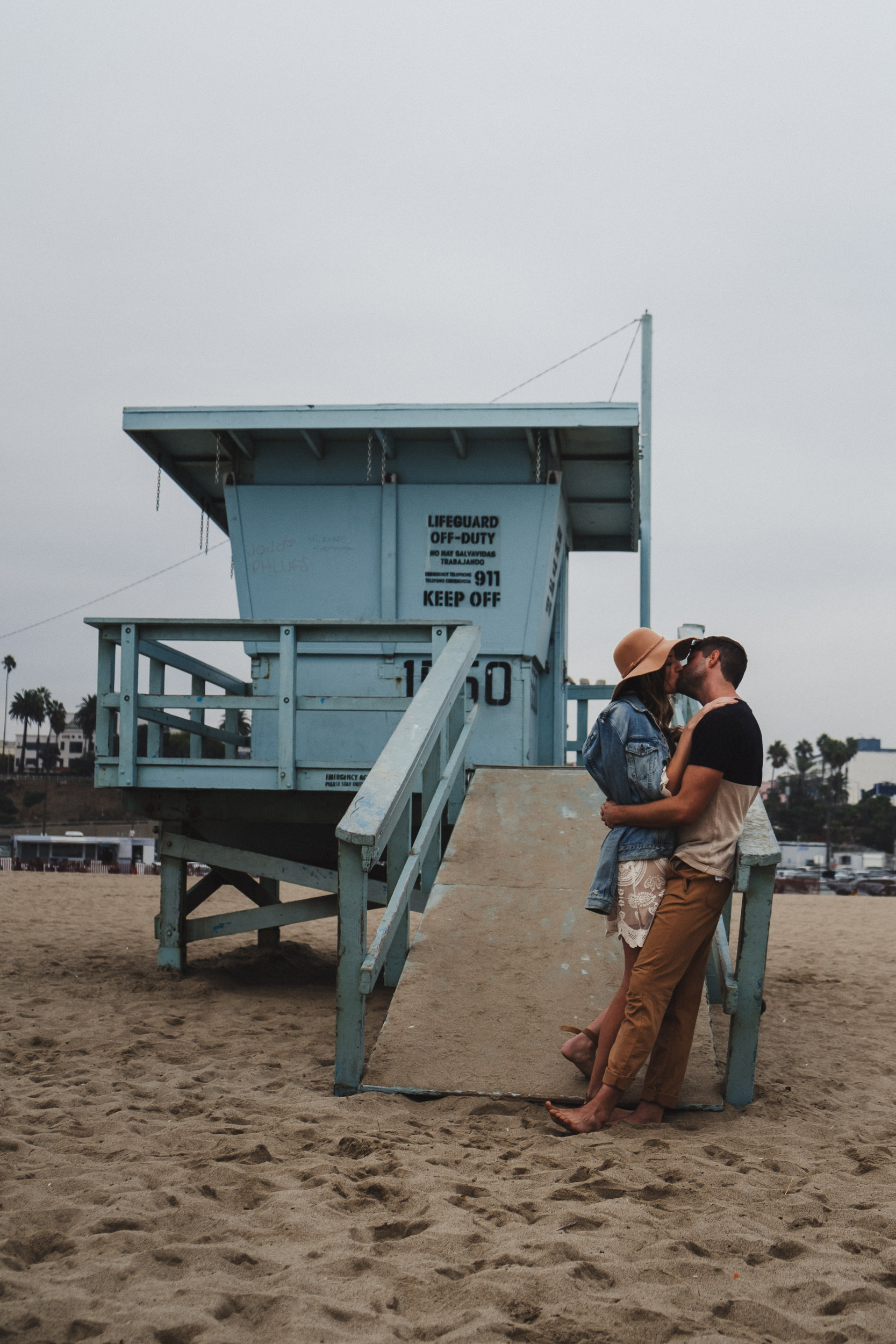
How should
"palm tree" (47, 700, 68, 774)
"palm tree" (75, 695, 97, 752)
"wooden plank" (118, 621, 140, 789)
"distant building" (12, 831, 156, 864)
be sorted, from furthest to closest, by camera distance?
"palm tree" (47, 700, 68, 774) → "palm tree" (75, 695, 97, 752) → "distant building" (12, 831, 156, 864) → "wooden plank" (118, 621, 140, 789)

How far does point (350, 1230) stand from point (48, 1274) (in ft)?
2.42

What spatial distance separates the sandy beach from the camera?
Answer: 88.5 inches

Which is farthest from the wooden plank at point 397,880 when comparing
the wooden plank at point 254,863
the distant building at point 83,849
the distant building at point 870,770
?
the distant building at point 870,770

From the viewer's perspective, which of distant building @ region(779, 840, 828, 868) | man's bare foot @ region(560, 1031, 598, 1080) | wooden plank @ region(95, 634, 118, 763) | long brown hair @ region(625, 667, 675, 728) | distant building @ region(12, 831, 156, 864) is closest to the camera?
long brown hair @ region(625, 667, 675, 728)

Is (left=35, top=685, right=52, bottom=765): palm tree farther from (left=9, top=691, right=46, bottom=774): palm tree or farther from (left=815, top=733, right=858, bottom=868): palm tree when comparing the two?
(left=815, top=733, right=858, bottom=868): palm tree

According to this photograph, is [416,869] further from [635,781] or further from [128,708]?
[128,708]

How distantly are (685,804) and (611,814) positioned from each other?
0.28 meters

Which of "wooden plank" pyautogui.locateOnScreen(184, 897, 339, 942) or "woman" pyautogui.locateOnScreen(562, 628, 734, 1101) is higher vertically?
"woman" pyautogui.locateOnScreen(562, 628, 734, 1101)

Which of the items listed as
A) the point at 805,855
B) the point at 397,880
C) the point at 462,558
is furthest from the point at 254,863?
the point at 805,855

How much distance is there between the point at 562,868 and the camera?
557cm

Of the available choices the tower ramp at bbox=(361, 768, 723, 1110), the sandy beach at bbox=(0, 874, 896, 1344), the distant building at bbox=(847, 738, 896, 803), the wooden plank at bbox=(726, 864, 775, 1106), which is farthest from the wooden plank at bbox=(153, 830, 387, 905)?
the distant building at bbox=(847, 738, 896, 803)

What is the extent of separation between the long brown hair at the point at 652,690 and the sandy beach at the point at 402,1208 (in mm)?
1499

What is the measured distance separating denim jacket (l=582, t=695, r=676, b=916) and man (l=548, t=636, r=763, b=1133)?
6 centimetres

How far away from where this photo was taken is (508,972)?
15.3 ft
